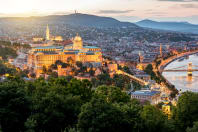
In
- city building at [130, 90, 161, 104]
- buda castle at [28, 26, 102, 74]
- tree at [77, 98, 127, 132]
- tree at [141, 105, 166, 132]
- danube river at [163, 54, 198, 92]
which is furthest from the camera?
buda castle at [28, 26, 102, 74]

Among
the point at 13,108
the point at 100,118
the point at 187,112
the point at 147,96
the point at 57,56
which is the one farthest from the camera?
the point at 57,56

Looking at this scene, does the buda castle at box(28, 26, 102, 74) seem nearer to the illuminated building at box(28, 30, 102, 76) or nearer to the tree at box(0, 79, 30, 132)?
the illuminated building at box(28, 30, 102, 76)

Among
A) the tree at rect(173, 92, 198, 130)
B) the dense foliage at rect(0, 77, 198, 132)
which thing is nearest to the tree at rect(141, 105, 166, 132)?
the dense foliage at rect(0, 77, 198, 132)

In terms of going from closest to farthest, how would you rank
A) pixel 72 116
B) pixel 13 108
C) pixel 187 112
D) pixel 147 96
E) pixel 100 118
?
pixel 100 118 < pixel 13 108 < pixel 72 116 < pixel 187 112 < pixel 147 96

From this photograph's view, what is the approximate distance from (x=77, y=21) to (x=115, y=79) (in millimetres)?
71932

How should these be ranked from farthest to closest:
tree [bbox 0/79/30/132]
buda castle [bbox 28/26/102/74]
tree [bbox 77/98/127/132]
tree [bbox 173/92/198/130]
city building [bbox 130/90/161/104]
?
1. buda castle [bbox 28/26/102/74]
2. city building [bbox 130/90/161/104]
3. tree [bbox 173/92/198/130]
4. tree [bbox 0/79/30/132]
5. tree [bbox 77/98/127/132]

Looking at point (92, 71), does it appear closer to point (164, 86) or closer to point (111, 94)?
point (164, 86)

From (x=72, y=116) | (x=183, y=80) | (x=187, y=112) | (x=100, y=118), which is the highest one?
(x=100, y=118)

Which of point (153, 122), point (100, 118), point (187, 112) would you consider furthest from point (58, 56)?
point (100, 118)

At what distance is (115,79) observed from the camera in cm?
2159

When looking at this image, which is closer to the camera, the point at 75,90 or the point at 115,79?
the point at 75,90

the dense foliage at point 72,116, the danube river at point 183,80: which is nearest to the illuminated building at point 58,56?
the danube river at point 183,80

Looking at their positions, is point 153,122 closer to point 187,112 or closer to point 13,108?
point 187,112

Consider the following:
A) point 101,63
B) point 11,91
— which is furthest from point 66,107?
point 101,63
